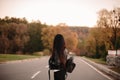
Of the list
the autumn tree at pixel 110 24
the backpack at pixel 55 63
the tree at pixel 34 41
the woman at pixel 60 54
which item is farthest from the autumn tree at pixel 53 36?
the backpack at pixel 55 63

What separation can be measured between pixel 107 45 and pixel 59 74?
160 ft

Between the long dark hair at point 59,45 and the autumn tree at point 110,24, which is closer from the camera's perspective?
the long dark hair at point 59,45

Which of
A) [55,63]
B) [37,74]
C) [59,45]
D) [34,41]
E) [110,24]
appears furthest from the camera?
[34,41]

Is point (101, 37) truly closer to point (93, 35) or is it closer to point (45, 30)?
point (93, 35)

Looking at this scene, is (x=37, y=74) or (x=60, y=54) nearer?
(x=60, y=54)

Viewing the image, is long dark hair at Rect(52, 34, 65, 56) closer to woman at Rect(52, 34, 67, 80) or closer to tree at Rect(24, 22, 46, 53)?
woman at Rect(52, 34, 67, 80)

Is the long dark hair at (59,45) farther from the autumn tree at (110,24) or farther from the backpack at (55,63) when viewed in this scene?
the autumn tree at (110,24)

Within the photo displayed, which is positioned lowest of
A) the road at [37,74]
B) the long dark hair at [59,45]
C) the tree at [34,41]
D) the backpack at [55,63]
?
the tree at [34,41]

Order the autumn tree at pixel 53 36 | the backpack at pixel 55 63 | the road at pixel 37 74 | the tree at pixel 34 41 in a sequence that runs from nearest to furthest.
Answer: the backpack at pixel 55 63, the road at pixel 37 74, the autumn tree at pixel 53 36, the tree at pixel 34 41

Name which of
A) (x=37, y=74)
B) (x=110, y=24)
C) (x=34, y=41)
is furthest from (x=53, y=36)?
(x=37, y=74)

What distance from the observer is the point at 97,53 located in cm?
6762

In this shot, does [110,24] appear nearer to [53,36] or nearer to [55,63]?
[53,36]

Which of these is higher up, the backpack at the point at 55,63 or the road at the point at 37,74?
the backpack at the point at 55,63

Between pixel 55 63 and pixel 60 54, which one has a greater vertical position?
pixel 60 54
